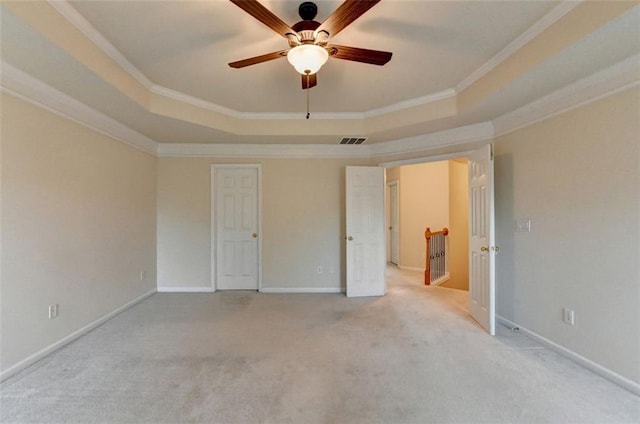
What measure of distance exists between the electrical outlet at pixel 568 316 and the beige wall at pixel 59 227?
15.2 feet

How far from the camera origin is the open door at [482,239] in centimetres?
314

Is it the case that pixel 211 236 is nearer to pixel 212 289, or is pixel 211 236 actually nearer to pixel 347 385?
pixel 212 289

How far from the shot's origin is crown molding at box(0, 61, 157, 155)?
2277 mm

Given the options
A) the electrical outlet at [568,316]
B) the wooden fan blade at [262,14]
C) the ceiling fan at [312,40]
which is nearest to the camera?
the wooden fan blade at [262,14]

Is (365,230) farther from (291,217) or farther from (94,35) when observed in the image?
(94,35)

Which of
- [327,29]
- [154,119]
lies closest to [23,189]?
[154,119]

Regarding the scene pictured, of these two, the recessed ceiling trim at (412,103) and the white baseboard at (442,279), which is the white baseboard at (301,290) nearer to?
the white baseboard at (442,279)

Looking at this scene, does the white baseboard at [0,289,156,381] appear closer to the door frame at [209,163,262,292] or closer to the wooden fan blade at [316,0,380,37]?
the door frame at [209,163,262,292]

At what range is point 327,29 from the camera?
1.81 metres

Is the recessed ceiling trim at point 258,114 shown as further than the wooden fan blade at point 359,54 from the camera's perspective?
Yes

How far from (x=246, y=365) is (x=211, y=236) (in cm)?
275

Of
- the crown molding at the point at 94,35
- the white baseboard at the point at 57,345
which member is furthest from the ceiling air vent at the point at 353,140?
the white baseboard at the point at 57,345

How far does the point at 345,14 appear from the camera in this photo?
1648mm

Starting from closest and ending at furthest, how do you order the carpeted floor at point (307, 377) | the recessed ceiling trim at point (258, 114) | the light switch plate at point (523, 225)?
the carpeted floor at point (307, 377) → the light switch plate at point (523, 225) → the recessed ceiling trim at point (258, 114)
